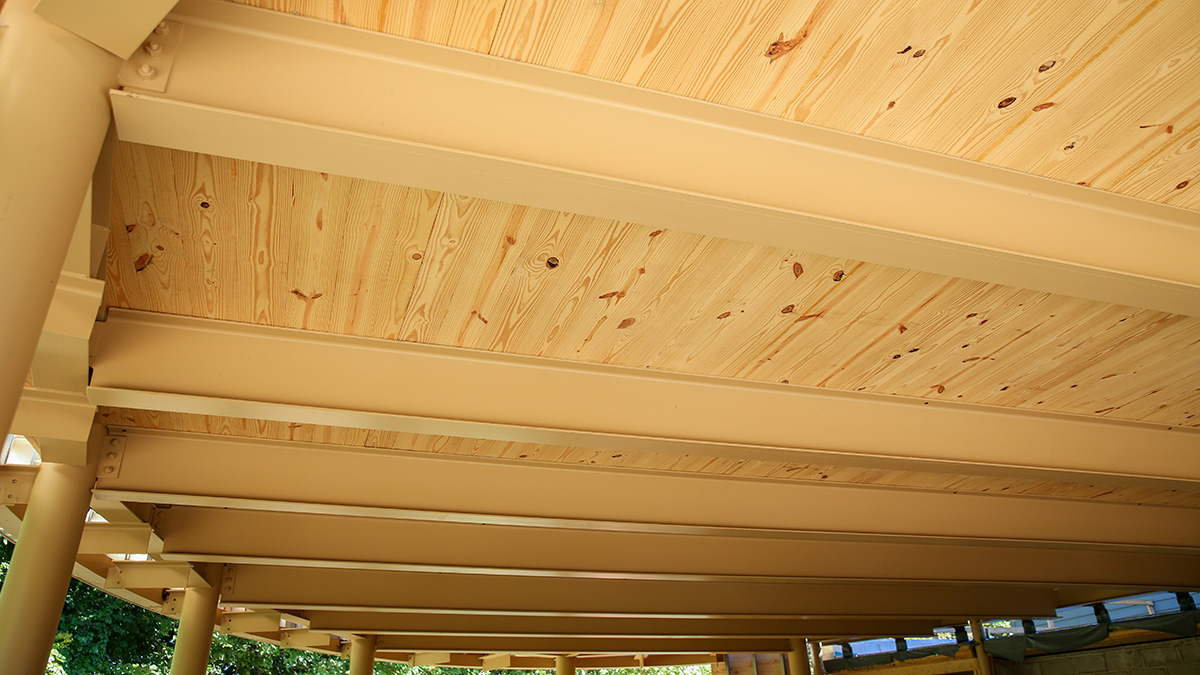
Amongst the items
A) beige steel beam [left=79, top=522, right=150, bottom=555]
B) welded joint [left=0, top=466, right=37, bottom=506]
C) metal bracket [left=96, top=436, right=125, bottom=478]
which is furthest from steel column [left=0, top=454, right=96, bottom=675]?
beige steel beam [left=79, top=522, right=150, bottom=555]

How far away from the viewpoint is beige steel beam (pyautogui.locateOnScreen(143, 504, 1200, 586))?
5.36m

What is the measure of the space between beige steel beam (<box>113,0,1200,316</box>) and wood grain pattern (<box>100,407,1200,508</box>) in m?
2.23

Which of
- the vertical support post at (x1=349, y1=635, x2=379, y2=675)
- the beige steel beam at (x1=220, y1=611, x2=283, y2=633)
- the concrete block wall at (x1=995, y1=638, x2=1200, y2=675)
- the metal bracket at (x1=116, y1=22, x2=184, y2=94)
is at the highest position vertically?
the metal bracket at (x1=116, y1=22, x2=184, y2=94)

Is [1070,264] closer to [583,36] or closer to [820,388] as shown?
[820,388]

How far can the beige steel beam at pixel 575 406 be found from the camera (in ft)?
10.6

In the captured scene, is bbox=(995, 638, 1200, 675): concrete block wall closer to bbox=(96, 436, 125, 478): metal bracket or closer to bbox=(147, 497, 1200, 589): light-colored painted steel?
bbox=(147, 497, 1200, 589): light-colored painted steel

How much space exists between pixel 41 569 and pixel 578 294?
2.89 metres

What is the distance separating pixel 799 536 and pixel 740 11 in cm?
412

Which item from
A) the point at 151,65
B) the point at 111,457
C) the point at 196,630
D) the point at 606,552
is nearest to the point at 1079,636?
the point at 606,552

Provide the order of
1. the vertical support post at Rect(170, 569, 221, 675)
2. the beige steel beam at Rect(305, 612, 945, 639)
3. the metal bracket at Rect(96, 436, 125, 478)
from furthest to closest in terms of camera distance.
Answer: the beige steel beam at Rect(305, 612, 945, 639) < the vertical support post at Rect(170, 569, 221, 675) < the metal bracket at Rect(96, 436, 125, 478)

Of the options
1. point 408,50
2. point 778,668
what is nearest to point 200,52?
point 408,50

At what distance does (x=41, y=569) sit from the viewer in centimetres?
356

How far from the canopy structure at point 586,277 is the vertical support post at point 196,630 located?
8cm

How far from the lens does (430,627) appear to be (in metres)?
9.07
